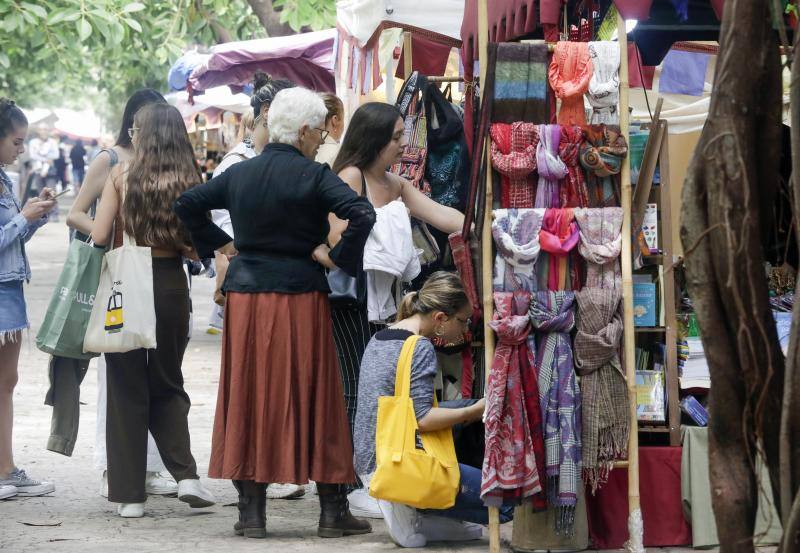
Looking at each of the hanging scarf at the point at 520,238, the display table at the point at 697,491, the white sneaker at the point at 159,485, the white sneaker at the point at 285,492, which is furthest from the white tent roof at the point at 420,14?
the display table at the point at 697,491

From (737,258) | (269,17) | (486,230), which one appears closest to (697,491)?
(486,230)

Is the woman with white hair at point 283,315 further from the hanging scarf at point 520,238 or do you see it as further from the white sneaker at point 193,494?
the white sneaker at point 193,494

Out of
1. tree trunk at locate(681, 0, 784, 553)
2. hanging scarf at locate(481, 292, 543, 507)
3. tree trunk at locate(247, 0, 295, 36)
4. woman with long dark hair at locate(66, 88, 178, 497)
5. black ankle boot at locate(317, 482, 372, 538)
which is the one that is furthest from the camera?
tree trunk at locate(247, 0, 295, 36)

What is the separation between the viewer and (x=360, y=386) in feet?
18.6

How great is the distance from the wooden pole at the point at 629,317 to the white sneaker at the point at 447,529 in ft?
2.51

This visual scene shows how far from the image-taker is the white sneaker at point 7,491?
668 cm

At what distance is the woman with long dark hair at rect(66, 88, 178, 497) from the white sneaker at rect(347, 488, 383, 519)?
1.04 meters

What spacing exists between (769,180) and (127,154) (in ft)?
12.5

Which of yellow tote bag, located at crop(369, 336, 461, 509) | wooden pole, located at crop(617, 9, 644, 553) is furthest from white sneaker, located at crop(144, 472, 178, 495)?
wooden pole, located at crop(617, 9, 644, 553)

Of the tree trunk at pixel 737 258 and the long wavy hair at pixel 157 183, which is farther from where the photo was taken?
the long wavy hair at pixel 157 183

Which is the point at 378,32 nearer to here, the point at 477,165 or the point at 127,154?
the point at 127,154

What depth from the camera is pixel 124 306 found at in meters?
6.16

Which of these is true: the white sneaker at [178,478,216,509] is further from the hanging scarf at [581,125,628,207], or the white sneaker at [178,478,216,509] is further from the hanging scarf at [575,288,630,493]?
the hanging scarf at [581,125,628,207]

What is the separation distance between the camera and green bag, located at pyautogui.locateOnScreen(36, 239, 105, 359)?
21.0ft
